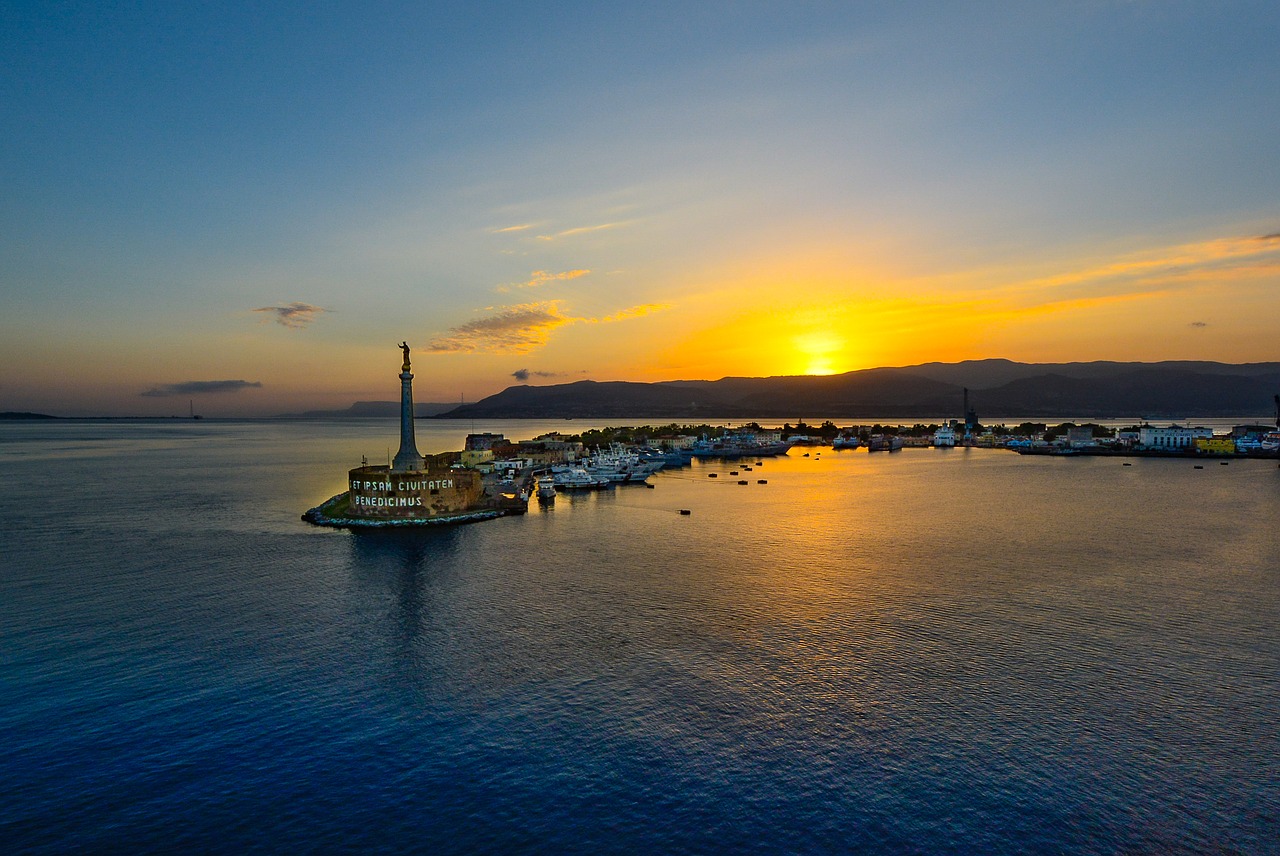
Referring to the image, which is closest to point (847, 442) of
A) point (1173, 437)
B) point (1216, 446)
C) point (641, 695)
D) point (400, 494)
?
point (1173, 437)

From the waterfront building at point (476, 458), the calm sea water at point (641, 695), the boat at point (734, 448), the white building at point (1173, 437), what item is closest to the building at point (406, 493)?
the calm sea water at point (641, 695)

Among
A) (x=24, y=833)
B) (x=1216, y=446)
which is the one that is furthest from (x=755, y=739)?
(x=1216, y=446)

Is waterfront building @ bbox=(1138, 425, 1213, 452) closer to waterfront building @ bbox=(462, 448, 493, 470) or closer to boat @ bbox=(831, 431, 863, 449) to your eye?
boat @ bbox=(831, 431, 863, 449)

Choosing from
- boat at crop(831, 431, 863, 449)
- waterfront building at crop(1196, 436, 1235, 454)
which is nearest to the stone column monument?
boat at crop(831, 431, 863, 449)

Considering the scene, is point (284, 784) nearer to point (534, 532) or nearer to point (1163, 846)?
point (1163, 846)

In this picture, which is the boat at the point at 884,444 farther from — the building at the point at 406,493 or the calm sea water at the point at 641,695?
the building at the point at 406,493
